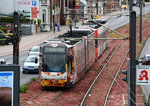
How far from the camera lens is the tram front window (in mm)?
27922

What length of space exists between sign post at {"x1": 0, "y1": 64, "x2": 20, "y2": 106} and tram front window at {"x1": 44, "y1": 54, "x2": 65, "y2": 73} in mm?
11072

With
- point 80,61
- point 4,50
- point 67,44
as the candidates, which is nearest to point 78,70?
point 80,61

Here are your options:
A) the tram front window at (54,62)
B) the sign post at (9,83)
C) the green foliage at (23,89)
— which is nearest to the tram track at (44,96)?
the green foliage at (23,89)

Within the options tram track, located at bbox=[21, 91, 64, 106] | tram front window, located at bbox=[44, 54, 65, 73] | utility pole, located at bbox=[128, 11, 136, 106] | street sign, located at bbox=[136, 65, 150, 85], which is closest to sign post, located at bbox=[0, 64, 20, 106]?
utility pole, located at bbox=[128, 11, 136, 106]

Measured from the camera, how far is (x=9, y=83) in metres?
16.8

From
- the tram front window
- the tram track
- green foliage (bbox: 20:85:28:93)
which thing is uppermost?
the tram front window

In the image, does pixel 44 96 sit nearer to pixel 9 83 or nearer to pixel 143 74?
pixel 143 74

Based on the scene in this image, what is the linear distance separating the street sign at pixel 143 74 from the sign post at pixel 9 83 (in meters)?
5.24

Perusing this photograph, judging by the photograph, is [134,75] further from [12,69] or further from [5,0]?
[5,0]

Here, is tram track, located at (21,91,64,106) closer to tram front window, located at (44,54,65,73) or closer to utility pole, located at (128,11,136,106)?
tram front window, located at (44,54,65,73)

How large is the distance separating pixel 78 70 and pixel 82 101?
6.18 metres

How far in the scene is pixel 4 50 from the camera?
53562mm

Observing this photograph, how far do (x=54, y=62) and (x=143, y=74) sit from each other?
10000 mm

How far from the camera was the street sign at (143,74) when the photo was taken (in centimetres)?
1881
